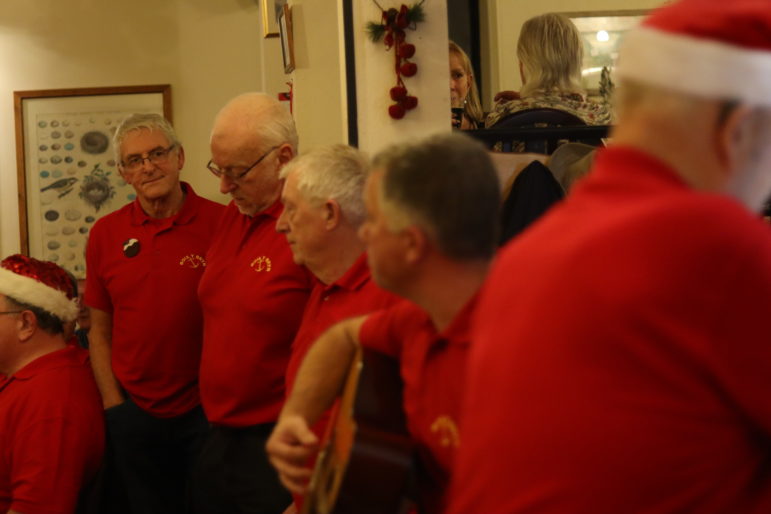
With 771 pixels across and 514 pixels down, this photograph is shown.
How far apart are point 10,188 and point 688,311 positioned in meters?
5.53

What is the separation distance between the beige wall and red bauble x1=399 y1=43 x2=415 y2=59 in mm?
2337

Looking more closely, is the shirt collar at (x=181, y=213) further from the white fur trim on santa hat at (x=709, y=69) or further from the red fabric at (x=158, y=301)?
the white fur trim on santa hat at (x=709, y=69)

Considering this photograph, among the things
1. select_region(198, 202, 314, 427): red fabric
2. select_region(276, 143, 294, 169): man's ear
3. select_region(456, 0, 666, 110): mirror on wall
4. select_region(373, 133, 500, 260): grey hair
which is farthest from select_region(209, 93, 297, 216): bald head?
select_region(456, 0, 666, 110): mirror on wall

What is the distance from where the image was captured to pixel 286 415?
5.29ft

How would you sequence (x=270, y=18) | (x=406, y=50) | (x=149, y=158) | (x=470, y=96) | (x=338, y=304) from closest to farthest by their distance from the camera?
(x=338, y=304) → (x=149, y=158) → (x=406, y=50) → (x=470, y=96) → (x=270, y=18)

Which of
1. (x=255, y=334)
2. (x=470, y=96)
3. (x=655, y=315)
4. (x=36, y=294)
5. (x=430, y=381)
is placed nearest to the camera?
(x=655, y=315)

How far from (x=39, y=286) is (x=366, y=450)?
1.97 m

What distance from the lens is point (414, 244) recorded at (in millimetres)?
1390

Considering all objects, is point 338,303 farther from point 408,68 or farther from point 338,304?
point 408,68

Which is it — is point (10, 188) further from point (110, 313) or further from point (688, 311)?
point (688, 311)

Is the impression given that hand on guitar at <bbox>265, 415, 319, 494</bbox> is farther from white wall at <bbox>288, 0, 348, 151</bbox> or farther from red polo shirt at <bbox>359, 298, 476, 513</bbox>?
white wall at <bbox>288, 0, 348, 151</bbox>

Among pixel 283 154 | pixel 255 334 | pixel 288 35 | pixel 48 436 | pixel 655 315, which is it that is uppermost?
pixel 288 35

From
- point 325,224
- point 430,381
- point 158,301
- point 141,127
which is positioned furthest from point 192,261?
point 430,381

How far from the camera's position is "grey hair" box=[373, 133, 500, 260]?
1360 mm
